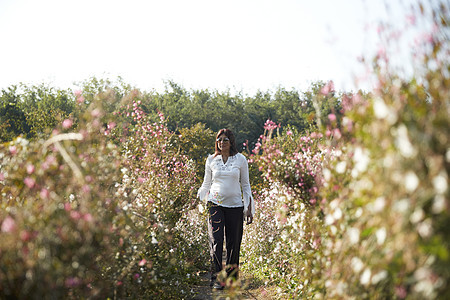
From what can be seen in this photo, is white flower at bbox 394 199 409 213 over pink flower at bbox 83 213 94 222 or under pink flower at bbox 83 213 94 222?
under

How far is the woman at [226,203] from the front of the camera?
4941mm

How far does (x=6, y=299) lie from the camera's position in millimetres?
1776

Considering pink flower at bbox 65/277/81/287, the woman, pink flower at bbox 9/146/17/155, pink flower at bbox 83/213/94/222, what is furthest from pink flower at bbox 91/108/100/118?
the woman

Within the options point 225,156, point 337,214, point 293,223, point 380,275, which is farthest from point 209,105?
point 380,275

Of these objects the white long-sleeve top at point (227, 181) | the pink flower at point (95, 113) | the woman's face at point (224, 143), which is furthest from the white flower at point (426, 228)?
the woman's face at point (224, 143)

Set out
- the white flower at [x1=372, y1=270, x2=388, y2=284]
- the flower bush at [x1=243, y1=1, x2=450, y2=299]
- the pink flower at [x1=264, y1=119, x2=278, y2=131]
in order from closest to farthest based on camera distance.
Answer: the flower bush at [x1=243, y1=1, x2=450, y2=299] < the white flower at [x1=372, y1=270, x2=388, y2=284] < the pink flower at [x1=264, y1=119, x2=278, y2=131]

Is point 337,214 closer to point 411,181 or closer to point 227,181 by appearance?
point 411,181

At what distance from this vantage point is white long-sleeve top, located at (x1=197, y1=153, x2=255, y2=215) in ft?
16.2

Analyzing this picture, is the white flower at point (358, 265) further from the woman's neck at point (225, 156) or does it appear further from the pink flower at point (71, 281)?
the woman's neck at point (225, 156)

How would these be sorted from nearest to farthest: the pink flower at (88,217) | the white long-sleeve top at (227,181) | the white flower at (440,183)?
the white flower at (440,183) < the pink flower at (88,217) < the white long-sleeve top at (227,181)

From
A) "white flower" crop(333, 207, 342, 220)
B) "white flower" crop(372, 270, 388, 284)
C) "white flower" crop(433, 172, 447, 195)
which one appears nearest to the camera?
"white flower" crop(433, 172, 447, 195)

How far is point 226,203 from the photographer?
4934mm

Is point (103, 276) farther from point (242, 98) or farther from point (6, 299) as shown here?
point (242, 98)

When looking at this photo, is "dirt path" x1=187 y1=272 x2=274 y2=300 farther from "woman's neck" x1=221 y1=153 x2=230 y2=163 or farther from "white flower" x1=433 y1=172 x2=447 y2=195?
"white flower" x1=433 y1=172 x2=447 y2=195
